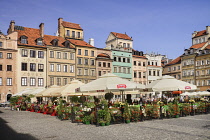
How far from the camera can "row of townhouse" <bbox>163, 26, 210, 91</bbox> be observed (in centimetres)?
6147

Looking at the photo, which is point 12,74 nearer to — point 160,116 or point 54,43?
point 54,43

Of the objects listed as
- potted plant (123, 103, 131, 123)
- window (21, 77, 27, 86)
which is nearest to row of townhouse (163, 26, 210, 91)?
window (21, 77, 27, 86)

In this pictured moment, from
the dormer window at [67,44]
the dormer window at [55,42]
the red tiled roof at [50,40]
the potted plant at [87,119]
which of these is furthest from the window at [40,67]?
the potted plant at [87,119]

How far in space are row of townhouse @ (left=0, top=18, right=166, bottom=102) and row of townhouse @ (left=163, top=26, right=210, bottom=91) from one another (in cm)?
944

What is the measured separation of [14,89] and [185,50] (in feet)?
138

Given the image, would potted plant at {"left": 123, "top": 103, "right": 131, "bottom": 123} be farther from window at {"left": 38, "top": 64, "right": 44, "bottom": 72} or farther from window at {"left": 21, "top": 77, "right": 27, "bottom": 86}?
window at {"left": 38, "top": 64, "right": 44, "bottom": 72}

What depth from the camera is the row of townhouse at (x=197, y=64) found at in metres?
61.5

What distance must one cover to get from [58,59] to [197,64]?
107ft

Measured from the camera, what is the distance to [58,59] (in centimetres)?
5225

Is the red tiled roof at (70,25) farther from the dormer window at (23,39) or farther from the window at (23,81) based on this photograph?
the window at (23,81)

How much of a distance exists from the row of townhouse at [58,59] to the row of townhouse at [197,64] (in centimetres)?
944

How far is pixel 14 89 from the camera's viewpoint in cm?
4700

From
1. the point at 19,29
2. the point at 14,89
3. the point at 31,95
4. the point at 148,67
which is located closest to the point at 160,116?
the point at 31,95

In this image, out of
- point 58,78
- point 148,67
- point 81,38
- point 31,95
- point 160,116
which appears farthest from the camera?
point 148,67
